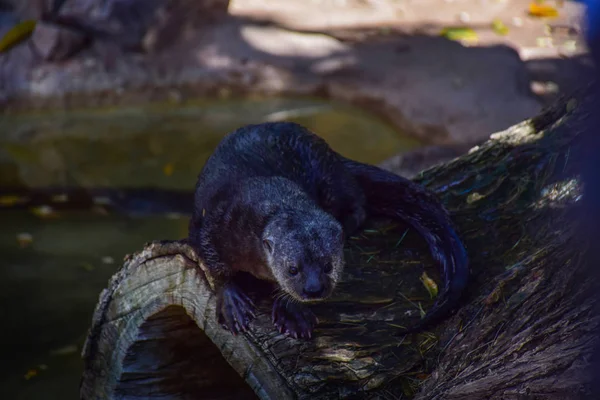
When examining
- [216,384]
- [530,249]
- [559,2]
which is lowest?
[216,384]

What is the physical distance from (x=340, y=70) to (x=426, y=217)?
397 centimetres

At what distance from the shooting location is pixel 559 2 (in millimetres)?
8516

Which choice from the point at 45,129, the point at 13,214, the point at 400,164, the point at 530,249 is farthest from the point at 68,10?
the point at 530,249

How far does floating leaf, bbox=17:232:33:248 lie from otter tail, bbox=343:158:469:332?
2.54 m

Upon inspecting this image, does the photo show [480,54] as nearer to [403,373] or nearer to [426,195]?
Answer: [426,195]

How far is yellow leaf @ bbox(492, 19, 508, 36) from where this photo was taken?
7547mm

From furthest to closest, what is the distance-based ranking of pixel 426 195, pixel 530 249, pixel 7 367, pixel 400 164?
pixel 400 164
pixel 7 367
pixel 426 195
pixel 530 249

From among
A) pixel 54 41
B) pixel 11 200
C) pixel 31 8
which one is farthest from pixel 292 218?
pixel 31 8

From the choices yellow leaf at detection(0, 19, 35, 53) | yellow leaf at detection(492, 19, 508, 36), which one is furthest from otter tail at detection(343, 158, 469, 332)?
yellow leaf at detection(492, 19, 508, 36)

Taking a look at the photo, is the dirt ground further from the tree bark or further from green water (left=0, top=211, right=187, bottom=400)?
the tree bark

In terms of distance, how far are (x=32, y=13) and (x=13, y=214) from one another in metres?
2.35

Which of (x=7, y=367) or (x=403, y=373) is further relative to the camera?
(x=7, y=367)

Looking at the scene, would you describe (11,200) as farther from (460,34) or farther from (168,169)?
(460,34)

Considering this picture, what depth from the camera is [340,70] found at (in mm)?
6758
